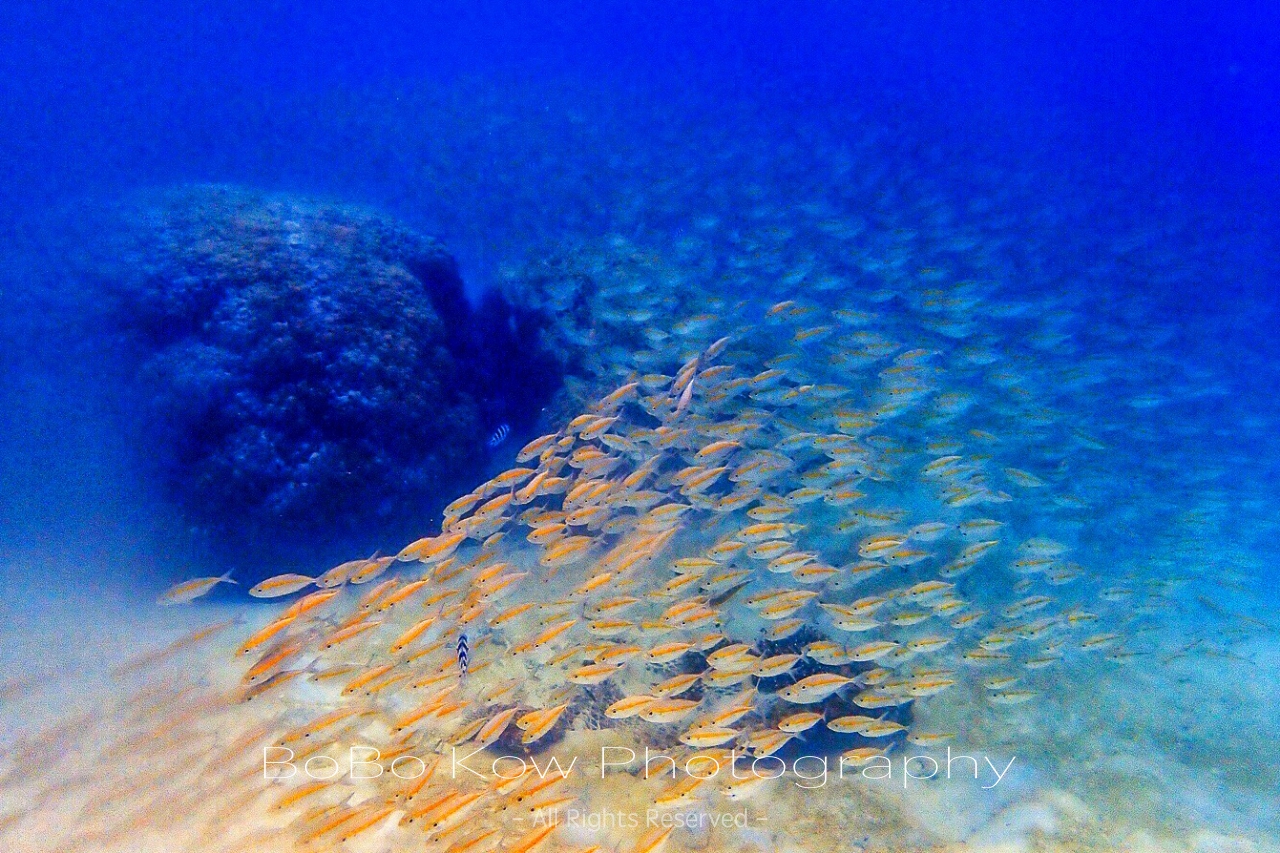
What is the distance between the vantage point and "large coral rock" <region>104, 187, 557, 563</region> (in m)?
7.91

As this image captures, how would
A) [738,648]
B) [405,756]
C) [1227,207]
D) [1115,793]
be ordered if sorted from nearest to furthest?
1. [738,648]
2. [405,756]
3. [1115,793]
4. [1227,207]

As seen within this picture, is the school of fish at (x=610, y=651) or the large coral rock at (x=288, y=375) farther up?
the large coral rock at (x=288, y=375)

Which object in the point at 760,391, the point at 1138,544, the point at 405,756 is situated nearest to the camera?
the point at 405,756

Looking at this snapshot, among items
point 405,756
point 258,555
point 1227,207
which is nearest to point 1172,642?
point 405,756

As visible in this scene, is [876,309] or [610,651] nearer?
[610,651]

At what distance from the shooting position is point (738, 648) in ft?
13.7

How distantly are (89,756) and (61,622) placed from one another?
4.19m

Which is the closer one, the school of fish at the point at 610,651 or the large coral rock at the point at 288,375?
the school of fish at the point at 610,651

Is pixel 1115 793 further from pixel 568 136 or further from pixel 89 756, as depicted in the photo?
pixel 568 136

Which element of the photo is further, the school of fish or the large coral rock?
the large coral rock

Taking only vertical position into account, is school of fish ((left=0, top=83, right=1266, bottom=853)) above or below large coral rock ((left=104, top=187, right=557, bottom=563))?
below

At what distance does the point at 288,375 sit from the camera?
817 cm

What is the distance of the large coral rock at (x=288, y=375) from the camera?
791 centimetres

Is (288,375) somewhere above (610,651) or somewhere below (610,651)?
above
